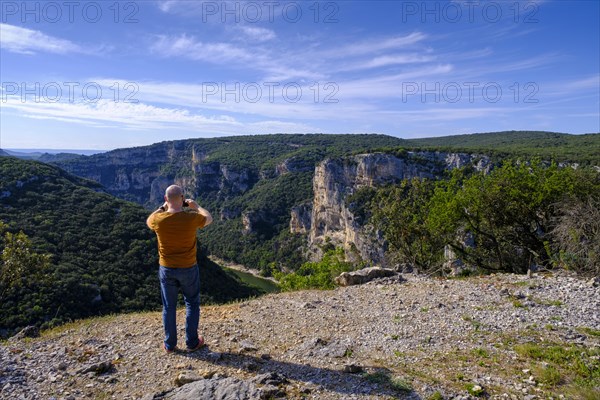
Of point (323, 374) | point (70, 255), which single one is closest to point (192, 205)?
point (323, 374)

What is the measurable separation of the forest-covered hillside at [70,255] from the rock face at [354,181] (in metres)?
25.8

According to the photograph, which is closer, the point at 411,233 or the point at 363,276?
the point at 363,276

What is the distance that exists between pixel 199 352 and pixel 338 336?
90.2 inches

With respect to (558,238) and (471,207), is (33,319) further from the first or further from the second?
(558,238)

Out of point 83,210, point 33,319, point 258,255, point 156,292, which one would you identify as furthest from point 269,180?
point 33,319

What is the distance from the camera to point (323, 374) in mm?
4801

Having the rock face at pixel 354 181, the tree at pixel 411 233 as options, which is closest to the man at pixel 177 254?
the tree at pixel 411 233

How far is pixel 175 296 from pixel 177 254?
682mm

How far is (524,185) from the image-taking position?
41.3ft

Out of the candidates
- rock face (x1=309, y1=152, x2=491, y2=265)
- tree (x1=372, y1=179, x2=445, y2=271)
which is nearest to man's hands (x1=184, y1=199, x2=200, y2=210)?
tree (x1=372, y1=179, x2=445, y2=271)

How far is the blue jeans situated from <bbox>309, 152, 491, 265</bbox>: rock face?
45.5 meters

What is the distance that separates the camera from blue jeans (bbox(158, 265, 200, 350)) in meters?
5.27

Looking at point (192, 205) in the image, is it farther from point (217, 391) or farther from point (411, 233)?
point (411, 233)

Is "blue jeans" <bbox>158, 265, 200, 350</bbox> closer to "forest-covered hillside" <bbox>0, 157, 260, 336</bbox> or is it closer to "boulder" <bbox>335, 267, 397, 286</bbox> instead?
"boulder" <bbox>335, 267, 397, 286</bbox>
